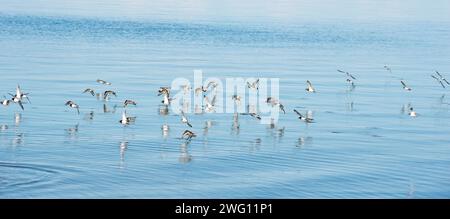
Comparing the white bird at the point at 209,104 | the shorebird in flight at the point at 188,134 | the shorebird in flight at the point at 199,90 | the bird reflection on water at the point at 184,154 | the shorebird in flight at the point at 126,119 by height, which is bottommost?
the bird reflection on water at the point at 184,154

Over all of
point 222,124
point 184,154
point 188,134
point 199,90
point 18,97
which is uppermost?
point 199,90

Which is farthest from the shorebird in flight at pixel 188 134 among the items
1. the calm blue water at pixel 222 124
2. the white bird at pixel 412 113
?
the white bird at pixel 412 113

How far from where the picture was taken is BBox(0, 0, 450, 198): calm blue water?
28297 mm

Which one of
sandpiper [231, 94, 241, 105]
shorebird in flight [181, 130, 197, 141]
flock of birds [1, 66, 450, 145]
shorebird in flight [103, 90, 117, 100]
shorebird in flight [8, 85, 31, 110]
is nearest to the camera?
shorebird in flight [181, 130, 197, 141]

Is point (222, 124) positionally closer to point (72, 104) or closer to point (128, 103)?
point (128, 103)

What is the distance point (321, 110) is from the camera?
137ft

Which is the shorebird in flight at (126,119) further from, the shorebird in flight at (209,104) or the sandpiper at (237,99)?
the sandpiper at (237,99)

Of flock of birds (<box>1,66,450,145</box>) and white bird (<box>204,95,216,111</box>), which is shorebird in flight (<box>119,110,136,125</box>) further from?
white bird (<box>204,95,216,111</box>)

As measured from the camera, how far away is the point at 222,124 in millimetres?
37562

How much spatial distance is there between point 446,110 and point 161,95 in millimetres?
12143

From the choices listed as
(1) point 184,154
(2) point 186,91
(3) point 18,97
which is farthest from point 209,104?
(1) point 184,154

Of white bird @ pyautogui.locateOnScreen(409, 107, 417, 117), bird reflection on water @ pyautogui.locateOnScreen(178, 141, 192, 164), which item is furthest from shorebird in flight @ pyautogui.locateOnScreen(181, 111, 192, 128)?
white bird @ pyautogui.locateOnScreen(409, 107, 417, 117)

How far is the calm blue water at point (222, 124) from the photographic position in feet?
92.8

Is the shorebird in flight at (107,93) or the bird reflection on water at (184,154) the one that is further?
the shorebird in flight at (107,93)
